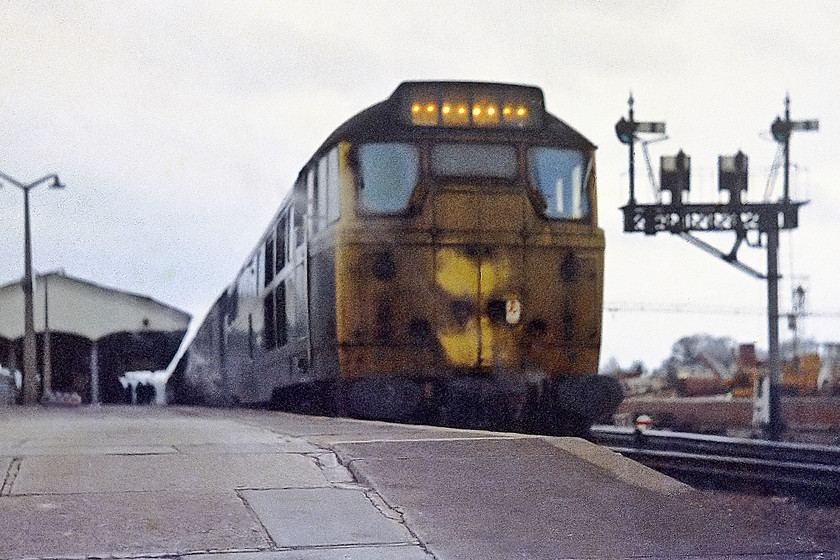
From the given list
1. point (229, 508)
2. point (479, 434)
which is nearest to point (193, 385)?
point (479, 434)

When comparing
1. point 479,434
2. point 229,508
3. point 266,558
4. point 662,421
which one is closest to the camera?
point 266,558

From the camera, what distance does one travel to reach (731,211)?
75.2ft

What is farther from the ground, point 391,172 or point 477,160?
point 477,160

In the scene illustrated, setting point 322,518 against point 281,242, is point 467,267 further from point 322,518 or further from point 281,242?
point 322,518

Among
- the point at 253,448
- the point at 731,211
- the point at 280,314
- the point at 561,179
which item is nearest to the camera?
the point at 253,448

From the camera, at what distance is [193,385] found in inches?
1037

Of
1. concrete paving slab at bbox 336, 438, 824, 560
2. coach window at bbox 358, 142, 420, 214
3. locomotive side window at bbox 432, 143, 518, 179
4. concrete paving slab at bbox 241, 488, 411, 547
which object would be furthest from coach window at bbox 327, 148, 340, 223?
concrete paving slab at bbox 241, 488, 411, 547

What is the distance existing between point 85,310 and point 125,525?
36.8 m

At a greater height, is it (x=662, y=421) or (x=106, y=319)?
(x=106, y=319)

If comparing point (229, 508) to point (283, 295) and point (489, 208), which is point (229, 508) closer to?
point (489, 208)

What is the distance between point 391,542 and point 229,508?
2.76ft

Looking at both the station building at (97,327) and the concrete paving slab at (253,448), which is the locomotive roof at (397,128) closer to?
the concrete paving slab at (253,448)

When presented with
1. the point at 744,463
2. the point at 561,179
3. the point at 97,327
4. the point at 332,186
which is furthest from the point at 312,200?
the point at 97,327

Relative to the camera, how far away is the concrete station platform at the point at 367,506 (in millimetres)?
4527
